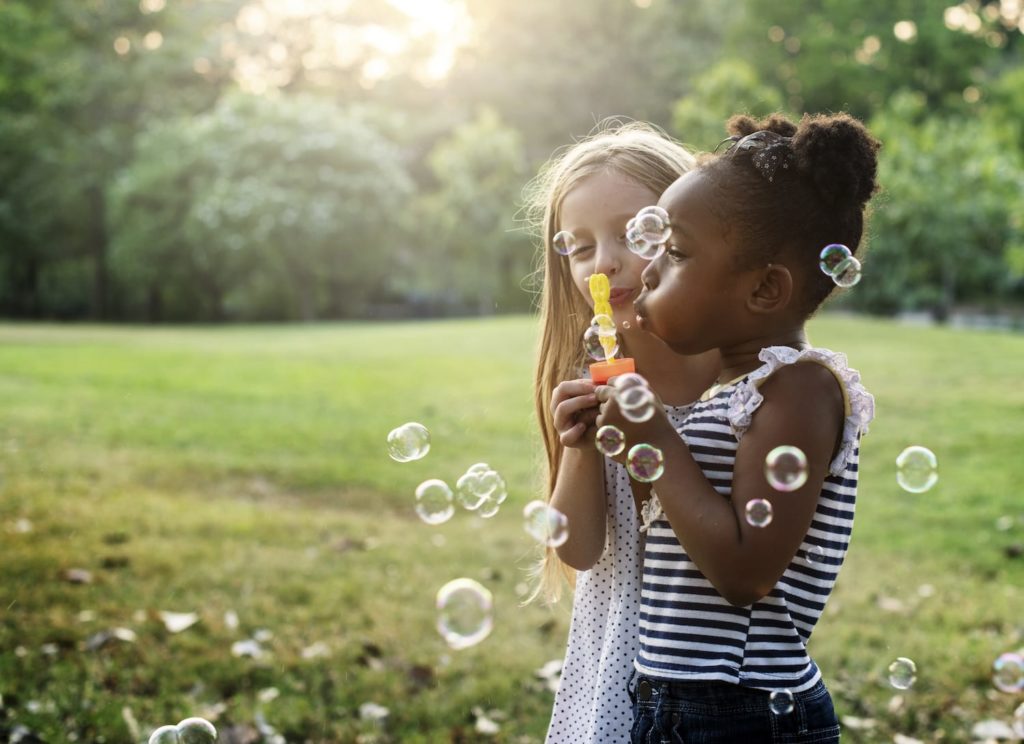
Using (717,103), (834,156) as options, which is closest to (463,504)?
(834,156)

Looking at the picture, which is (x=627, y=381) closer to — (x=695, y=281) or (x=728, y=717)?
(x=695, y=281)

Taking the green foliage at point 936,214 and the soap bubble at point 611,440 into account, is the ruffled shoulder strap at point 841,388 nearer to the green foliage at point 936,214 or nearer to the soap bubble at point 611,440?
the soap bubble at point 611,440

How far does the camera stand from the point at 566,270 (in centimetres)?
233

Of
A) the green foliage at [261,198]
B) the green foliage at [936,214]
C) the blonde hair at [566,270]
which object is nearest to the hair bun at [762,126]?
the blonde hair at [566,270]

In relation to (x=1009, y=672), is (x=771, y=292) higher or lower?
higher

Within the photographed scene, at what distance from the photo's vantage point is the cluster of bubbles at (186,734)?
239 cm

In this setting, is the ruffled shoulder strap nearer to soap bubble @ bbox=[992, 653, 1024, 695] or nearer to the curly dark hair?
the curly dark hair

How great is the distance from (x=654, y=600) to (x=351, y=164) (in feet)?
87.5

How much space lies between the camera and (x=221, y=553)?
509 centimetres

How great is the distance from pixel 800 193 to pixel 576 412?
1.66ft

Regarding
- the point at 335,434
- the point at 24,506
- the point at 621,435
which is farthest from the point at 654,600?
Result: the point at 335,434

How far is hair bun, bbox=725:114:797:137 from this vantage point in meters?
1.70

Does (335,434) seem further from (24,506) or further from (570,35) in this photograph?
(570,35)

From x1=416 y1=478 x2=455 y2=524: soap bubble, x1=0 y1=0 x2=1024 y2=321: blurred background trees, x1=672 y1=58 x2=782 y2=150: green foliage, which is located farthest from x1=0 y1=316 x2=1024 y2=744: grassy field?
x1=0 y1=0 x2=1024 y2=321: blurred background trees
